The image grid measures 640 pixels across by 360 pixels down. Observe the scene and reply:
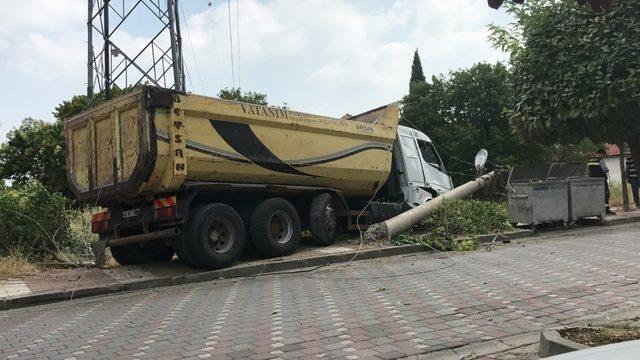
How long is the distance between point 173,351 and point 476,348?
8.22 feet

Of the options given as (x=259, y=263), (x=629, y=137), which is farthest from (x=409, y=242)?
(x=629, y=137)

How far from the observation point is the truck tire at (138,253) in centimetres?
1014

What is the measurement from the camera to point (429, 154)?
46.4 feet

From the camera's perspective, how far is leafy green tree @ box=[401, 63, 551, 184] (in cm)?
3716

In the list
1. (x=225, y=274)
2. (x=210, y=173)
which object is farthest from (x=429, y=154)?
(x=225, y=274)

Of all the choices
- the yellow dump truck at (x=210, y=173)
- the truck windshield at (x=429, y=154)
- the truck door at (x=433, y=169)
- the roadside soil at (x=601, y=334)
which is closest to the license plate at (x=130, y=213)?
the yellow dump truck at (x=210, y=173)

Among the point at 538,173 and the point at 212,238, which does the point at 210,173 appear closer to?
the point at 212,238

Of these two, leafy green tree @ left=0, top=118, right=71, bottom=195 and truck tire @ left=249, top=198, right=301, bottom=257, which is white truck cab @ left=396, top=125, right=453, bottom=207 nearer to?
truck tire @ left=249, top=198, right=301, bottom=257

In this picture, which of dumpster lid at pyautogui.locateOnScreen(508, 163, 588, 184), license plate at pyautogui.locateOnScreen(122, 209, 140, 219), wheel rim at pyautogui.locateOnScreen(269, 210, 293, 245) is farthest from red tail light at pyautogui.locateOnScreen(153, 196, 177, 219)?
dumpster lid at pyautogui.locateOnScreen(508, 163, 588, 184)

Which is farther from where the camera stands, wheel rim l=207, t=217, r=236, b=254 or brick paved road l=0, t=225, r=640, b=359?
wheel rim l=207, t=217, r=236, b=254

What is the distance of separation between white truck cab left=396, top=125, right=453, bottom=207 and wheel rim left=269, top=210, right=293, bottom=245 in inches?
143

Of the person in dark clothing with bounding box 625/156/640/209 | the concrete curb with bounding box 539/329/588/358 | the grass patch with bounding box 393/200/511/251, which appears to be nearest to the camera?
the concrete curb with bounding box 539/329/588/358

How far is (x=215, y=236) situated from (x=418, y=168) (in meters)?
5.96

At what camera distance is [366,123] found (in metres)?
12.0
